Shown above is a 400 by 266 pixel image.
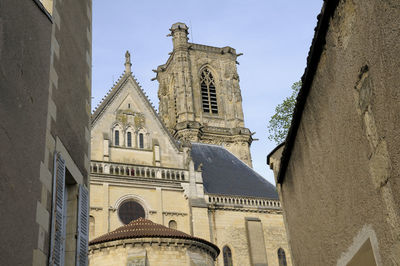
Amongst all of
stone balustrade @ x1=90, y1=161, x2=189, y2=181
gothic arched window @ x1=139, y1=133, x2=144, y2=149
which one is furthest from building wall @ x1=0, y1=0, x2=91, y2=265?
gothic arched window @ x1=139, y1=133, x2=144, y2=149

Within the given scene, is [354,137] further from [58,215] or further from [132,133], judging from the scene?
[132,133]

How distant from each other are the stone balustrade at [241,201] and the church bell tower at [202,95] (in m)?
8.98

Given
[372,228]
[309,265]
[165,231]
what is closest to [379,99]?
[372,228]

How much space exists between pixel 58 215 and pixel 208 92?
123 feet

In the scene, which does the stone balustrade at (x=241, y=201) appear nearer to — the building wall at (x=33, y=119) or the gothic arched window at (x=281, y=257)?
the gothic arched window at (x=281, y=257)

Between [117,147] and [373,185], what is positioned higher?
[117,147]

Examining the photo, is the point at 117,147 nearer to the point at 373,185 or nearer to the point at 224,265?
the point at 224,265

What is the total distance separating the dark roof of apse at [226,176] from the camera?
2928cm

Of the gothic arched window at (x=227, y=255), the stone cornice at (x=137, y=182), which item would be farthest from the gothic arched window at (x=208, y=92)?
the gothic arched window at (x=227, y=255)

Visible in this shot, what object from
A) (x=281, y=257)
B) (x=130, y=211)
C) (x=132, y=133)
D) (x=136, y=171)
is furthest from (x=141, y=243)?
(x=281, y=257)

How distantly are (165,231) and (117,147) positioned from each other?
33.8 feet

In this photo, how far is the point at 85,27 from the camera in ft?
29.7

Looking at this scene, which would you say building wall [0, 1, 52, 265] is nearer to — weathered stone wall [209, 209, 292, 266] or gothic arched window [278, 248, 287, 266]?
weathered stone wall [209, 209, 292, 266]

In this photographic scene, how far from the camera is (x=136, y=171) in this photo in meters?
26.2
